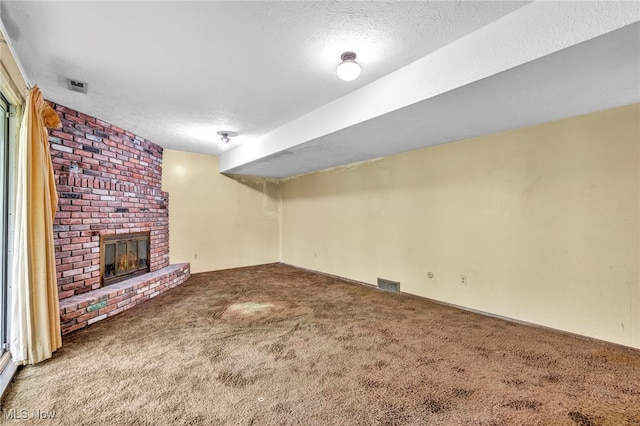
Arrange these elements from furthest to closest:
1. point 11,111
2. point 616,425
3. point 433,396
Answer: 1. point 11,111
2. point 433,396
3. point 616,425

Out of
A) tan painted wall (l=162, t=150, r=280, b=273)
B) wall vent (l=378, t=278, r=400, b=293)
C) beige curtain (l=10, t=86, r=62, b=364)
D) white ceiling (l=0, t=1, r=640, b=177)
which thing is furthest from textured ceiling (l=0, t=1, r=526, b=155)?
wall vent (l=378, t=278, r=400, b=293)

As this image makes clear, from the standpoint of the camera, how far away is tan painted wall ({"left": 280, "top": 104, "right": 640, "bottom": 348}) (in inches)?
97.8

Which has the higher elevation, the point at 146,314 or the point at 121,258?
the point at 121,258

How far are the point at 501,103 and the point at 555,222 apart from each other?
1.41m

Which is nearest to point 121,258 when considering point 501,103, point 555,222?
point 501,103

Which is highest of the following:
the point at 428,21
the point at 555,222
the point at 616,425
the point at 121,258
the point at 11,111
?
the point at 428,21

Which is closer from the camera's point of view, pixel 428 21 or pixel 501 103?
pixel 428 21

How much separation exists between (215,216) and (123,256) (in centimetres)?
201

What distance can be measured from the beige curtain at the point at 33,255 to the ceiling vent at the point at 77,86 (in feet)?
1.20

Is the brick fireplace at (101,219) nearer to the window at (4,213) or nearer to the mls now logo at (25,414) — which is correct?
the window at (4,213)

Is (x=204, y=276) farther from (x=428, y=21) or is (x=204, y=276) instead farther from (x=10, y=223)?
(x=428, y=21)

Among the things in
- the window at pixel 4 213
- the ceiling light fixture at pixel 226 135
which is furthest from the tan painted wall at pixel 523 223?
the window at pixel 4 213

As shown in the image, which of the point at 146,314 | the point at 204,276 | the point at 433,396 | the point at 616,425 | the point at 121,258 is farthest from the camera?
the point at 204,276

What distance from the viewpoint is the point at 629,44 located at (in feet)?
5.09
